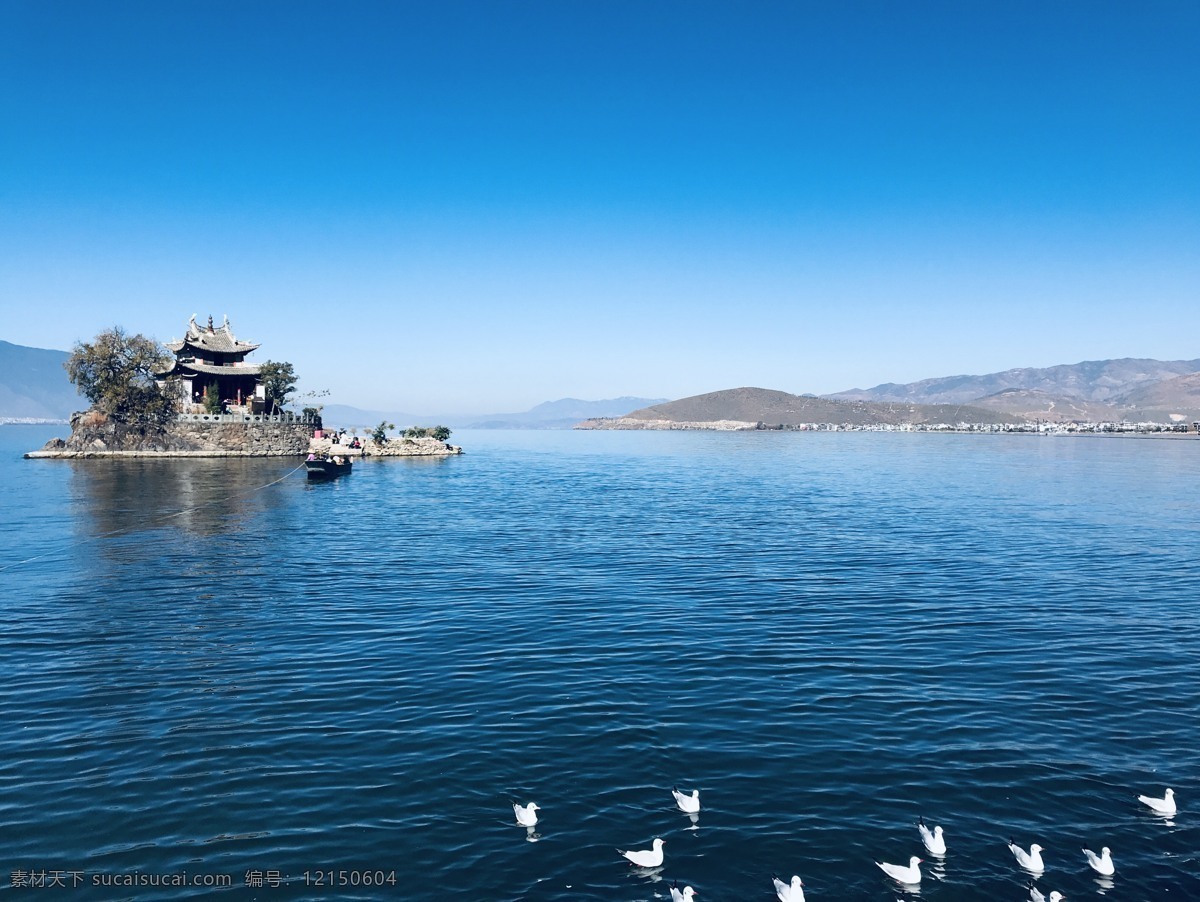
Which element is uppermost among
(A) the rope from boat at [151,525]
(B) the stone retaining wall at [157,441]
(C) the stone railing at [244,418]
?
(C) the stone railing at [244,418]

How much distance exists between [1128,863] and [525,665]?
48.4 ft

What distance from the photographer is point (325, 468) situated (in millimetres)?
85562

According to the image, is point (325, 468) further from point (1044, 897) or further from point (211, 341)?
point (1044, 897)

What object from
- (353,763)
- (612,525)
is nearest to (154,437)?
(612,525)

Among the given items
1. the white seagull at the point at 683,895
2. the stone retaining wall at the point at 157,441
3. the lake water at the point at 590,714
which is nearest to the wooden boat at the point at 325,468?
the stone retaining wall at the point at 157,441

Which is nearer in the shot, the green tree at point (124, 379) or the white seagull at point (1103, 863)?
the white seagull at point (1103, 863)

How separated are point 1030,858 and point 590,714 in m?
9.58

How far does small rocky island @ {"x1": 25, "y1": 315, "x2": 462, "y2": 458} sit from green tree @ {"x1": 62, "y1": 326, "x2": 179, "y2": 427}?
0.42ft

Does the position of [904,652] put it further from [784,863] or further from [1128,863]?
[784,863]

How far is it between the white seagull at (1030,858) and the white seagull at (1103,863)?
0.77m

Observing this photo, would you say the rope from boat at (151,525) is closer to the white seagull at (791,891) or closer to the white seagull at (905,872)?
the white seagull at (791,891)

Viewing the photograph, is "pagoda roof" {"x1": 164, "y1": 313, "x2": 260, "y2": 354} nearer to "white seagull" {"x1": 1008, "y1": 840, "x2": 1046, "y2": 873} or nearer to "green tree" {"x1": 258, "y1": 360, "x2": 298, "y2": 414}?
"green tree" {"x1": 258, "y1": 360, "x2": 298, "y2": 414}

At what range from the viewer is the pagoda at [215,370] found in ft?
368

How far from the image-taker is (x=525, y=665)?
2191 cm
